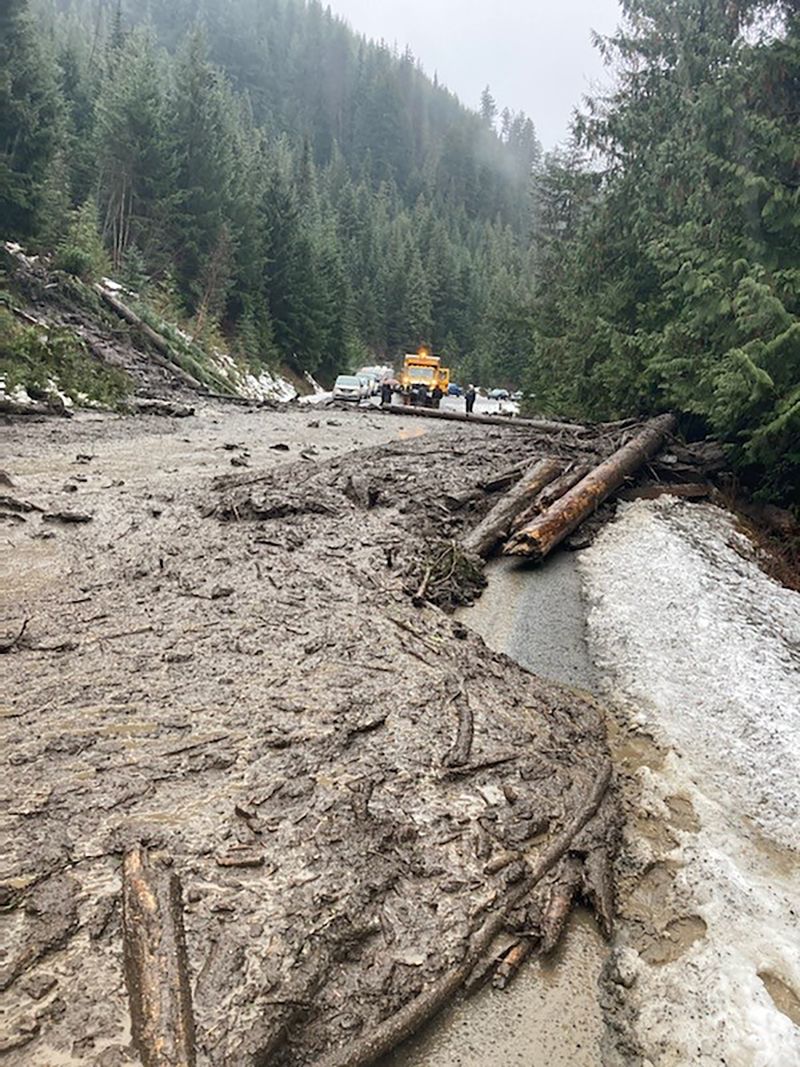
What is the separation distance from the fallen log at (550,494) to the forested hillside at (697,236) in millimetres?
2470

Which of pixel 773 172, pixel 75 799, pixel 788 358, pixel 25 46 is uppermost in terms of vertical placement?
pixel 25 46

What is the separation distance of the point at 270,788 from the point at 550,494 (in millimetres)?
7831

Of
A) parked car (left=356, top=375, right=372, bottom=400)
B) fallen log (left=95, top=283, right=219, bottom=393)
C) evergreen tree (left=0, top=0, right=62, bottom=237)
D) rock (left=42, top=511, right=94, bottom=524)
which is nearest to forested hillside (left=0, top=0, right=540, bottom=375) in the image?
evergreen tree (left=0, top=0, right=62, bottom=237)

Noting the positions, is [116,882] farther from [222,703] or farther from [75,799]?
[222,703]

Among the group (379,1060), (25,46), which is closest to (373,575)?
(379,1060)

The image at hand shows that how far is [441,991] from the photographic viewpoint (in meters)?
2.79

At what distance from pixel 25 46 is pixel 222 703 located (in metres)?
32.6

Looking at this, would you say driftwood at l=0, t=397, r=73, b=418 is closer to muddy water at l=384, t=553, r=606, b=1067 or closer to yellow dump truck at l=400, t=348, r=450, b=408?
muddy water at l=384, t=553, r=606, b=1067

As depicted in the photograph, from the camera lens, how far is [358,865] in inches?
129

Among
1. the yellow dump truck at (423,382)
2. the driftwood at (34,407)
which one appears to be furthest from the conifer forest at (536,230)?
the driftwood at (34,407)

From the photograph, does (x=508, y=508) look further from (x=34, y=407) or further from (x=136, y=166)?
(x=136, y=166)

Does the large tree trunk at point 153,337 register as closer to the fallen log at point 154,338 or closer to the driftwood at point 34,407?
the fallen log at point 154,338

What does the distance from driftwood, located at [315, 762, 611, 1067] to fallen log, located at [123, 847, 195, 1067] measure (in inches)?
21.5

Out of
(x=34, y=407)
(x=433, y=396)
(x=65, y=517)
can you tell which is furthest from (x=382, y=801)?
(x=433, y=396)
